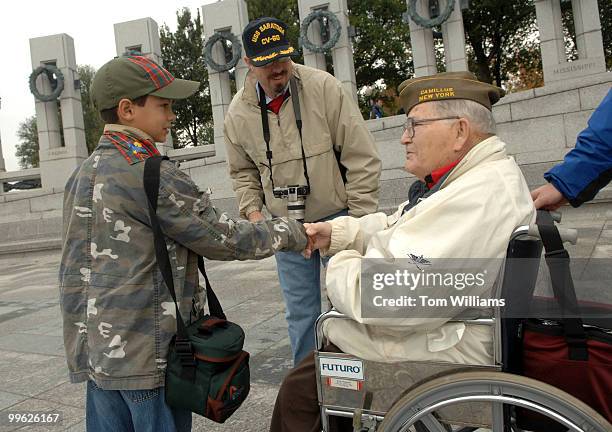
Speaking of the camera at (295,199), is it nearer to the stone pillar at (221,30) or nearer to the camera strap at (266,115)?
the camera strap at (266,115)

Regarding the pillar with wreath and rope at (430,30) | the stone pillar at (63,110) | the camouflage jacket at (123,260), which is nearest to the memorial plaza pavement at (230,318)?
the camouflage jacket at (123,260)

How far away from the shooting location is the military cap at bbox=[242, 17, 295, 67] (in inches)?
106

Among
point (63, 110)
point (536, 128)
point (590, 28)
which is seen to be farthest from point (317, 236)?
point (63, 110)

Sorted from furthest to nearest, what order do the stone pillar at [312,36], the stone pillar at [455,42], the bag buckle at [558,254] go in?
the stone pillar at [312,36]
the stone pillar at [455,42]
the bag buckle at [558,254]

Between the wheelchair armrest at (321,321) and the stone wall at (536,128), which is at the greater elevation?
the stone wall at (536,128)

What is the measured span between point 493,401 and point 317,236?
1.04 metres

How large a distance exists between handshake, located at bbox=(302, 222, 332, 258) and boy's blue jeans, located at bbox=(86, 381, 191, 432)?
0.82 m

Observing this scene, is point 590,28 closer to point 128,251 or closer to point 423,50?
point 423,50

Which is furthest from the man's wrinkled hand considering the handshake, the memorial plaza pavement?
the handshake

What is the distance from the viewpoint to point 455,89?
6.43ft

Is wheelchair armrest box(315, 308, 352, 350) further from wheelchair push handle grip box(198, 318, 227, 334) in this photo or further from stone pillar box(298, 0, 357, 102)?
stone pillar box(298, 0, 357, 102)

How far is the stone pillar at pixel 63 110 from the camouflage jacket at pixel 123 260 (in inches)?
659

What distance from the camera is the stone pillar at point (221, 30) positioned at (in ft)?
51.6

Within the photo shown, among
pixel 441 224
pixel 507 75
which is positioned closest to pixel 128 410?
pixel 441 224
